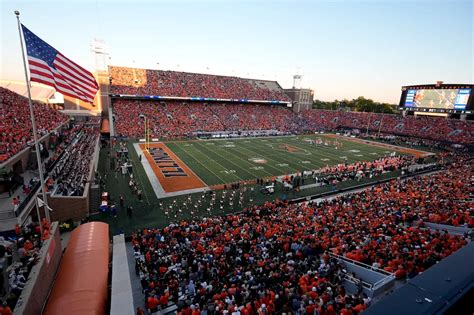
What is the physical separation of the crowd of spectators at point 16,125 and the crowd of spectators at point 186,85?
25160 mm

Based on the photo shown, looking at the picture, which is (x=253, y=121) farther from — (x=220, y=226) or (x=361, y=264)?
(x=361, y=264)

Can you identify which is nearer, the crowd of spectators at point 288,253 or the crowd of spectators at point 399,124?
the crowd of spectators at point 288,253

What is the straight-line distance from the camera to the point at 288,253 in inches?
419

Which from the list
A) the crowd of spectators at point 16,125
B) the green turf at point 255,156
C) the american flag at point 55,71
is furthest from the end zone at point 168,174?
the american flag at point 55,71

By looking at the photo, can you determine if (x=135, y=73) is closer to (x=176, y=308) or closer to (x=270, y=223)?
(x=270, y=223)

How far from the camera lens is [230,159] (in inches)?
1257

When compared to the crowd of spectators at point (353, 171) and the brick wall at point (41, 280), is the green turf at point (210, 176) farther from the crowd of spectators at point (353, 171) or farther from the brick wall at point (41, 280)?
the brick wall at point (41, 280)

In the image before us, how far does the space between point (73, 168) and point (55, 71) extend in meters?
12.0

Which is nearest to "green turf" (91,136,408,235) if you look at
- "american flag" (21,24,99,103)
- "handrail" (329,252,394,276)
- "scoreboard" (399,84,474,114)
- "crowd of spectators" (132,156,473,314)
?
"crowd of spectators" (132,156,473,314)

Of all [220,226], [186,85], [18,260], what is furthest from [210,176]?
[186,85]

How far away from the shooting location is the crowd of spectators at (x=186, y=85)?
5222 centimetres

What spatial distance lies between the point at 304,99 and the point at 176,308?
7028 centimetres

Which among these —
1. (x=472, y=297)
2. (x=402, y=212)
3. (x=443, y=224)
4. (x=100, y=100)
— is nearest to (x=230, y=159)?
(x=402, y=212)

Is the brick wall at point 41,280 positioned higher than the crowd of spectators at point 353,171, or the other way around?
the brick wall at point 41,280
